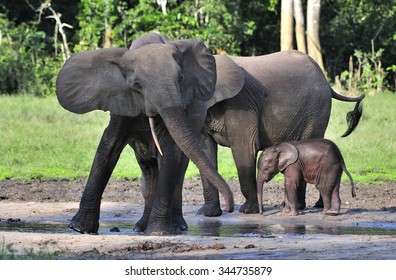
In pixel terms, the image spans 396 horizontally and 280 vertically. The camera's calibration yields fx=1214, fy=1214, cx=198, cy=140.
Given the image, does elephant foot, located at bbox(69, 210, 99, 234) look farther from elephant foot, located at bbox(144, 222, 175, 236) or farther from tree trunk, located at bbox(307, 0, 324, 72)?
tree trunk, located at bbox(307, 0, 324, 72)

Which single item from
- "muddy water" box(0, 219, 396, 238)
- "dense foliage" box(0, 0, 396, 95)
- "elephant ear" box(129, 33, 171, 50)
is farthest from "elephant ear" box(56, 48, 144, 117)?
"dense foliage" box(0, 0, 396, 95)

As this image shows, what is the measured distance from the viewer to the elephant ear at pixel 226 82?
1205cm

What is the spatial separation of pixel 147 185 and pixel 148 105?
4.59 feet

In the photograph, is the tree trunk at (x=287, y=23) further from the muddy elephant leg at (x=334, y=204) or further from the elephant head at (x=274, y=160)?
the muddy elephant leg at (x=334, y=204)

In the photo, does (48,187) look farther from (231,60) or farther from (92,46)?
(92,46)

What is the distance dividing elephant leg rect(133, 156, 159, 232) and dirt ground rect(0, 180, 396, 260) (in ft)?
0.48

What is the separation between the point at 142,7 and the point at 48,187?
13287 millimetres

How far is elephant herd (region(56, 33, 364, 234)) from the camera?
381 inches

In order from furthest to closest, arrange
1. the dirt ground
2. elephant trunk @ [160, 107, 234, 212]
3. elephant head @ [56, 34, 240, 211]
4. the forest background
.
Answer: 1. the forest background
2. elephant head @ [56, 34, 240, 211]
3. elephant trunk @ [160, 107, 234, 212]
4. the dirt ground

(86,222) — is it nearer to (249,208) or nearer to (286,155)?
(249,208)

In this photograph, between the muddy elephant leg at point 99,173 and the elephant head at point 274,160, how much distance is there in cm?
223

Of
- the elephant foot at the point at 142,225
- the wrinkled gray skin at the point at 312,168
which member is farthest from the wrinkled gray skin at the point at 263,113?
the elephant foot at the point at 142,225

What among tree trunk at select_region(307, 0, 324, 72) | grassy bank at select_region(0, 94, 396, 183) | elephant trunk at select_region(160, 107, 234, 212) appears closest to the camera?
elephant trunk at select_region(160, 107, 234, 212)

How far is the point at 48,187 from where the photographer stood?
14227 millimetres
